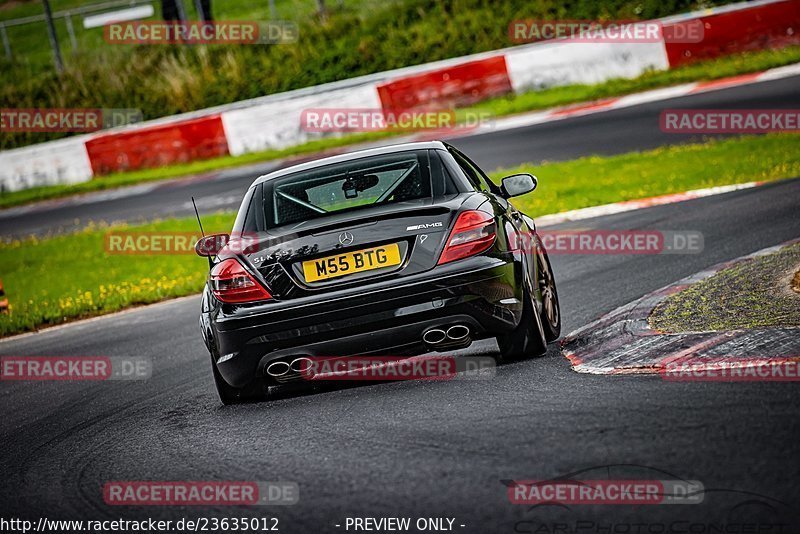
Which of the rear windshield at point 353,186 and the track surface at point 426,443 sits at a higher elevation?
the rear windshield at point 353,186

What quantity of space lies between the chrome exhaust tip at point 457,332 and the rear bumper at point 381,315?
35 millimetres

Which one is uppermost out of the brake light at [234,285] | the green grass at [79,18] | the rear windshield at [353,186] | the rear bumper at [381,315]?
the rear windshield at [353,186]

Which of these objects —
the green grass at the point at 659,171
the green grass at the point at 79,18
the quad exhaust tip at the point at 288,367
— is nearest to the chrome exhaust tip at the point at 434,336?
the quad exhaust tip at the point at 288,367

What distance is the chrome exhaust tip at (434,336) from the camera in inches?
251

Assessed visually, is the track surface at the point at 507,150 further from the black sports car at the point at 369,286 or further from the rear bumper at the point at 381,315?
the rear bumper at the point at 381,315

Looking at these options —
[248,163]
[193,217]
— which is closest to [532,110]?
[248,163]

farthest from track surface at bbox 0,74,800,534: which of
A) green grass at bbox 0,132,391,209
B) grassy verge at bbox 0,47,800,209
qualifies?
green grass at bbox 0,132,391,209

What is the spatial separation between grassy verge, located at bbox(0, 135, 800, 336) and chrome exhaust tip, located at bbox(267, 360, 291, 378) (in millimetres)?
6951

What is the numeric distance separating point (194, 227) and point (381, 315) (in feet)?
37.8

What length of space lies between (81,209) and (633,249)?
13692 mm

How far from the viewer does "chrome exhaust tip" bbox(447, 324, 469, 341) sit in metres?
6.39

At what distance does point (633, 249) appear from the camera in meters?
10.9

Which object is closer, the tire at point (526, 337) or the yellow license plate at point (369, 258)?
the yellow license plate at point (369, 258)

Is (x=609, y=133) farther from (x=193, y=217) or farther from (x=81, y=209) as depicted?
(x=81, y=209)
